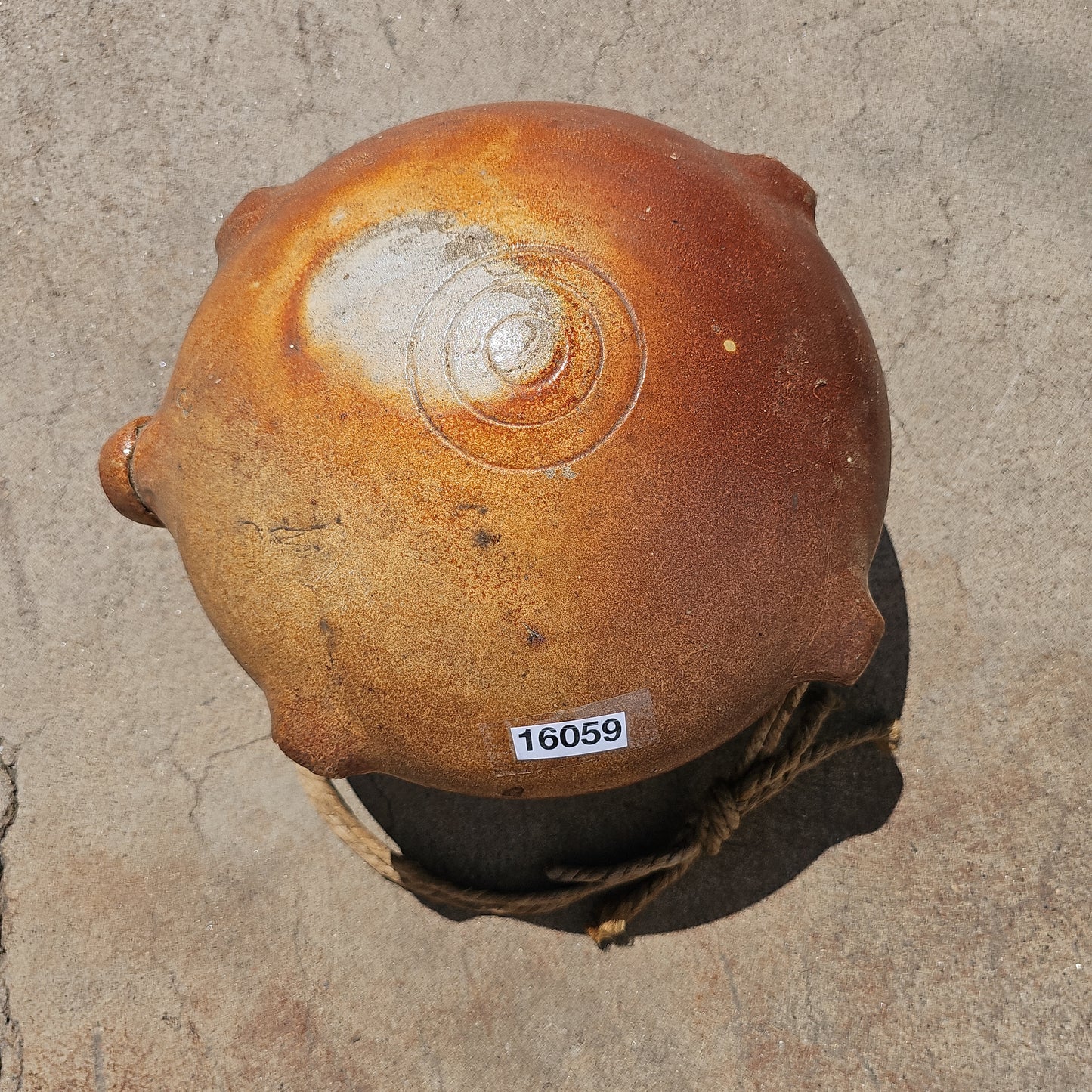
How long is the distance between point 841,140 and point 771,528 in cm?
158

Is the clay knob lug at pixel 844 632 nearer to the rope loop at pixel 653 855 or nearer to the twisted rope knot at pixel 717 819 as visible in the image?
the rope loop at pixel 653 855

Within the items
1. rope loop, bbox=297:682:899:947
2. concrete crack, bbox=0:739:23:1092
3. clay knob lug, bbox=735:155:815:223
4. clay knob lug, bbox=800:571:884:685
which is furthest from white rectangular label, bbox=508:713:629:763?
concrete crack, bbox=0:739:23:1092

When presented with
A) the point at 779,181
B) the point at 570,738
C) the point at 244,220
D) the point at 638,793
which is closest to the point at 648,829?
the point at 638,793

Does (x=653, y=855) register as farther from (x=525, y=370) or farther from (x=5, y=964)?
(x=5, y=964)

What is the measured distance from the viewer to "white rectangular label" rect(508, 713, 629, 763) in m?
1.35

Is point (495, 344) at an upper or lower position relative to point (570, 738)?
upper

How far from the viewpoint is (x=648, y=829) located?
2.28 metres

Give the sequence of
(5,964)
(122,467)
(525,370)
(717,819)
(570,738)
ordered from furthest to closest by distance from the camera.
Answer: (5,964), (717,819), (122,467), (570,738), (525,370)

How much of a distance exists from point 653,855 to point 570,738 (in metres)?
0.96

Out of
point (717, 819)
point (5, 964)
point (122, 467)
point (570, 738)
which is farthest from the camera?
point (5, 964)

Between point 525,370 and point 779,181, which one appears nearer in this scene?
point 525,370

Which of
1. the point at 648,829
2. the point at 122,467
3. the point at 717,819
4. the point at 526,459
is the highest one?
the point at 526,459

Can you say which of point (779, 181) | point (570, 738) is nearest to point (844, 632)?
point (570, 738)

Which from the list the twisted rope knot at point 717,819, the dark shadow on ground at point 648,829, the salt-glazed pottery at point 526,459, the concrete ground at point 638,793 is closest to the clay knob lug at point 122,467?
the salt-glazed pottery at point 526,459
